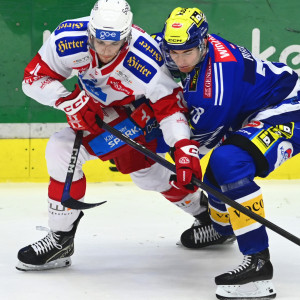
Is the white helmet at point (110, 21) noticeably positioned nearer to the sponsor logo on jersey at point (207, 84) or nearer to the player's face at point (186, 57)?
the player's face at point (186, 57)

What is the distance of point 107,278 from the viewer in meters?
3.75

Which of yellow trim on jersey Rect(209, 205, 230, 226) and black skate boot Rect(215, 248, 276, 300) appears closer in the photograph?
black skate boot Rect(215, 248, 276, 300)

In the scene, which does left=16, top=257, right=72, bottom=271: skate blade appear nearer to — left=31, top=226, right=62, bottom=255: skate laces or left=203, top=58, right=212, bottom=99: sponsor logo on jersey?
left=31, top=226, right=62, bottom=255: skate laces

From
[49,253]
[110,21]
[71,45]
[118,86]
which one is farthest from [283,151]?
[49,253]

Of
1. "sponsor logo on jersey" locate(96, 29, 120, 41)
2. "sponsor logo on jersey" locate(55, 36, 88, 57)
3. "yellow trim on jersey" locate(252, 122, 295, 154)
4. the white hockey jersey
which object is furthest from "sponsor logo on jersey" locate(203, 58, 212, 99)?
"sponsor logo on jersey" locate(55, 36, 88, 57)

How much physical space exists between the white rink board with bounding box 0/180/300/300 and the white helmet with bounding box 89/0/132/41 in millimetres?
Answer: 1001

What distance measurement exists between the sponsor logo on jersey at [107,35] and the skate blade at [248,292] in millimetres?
1067

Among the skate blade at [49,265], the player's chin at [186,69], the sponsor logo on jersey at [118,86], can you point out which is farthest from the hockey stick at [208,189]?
the skate blade at [49,265]

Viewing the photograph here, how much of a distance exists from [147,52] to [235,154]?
2.10ft

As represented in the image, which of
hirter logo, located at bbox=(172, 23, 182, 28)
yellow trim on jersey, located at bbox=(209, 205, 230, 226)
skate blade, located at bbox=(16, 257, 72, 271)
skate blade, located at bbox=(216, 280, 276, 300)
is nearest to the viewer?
skate blade, located at bbox=(216, 280, 276, 300)

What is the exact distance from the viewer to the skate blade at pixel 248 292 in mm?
3430

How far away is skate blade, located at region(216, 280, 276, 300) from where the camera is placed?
3430 mm

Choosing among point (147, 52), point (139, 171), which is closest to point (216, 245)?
point (139, 171)

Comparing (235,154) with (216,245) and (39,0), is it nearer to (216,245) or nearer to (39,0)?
(216,245)
